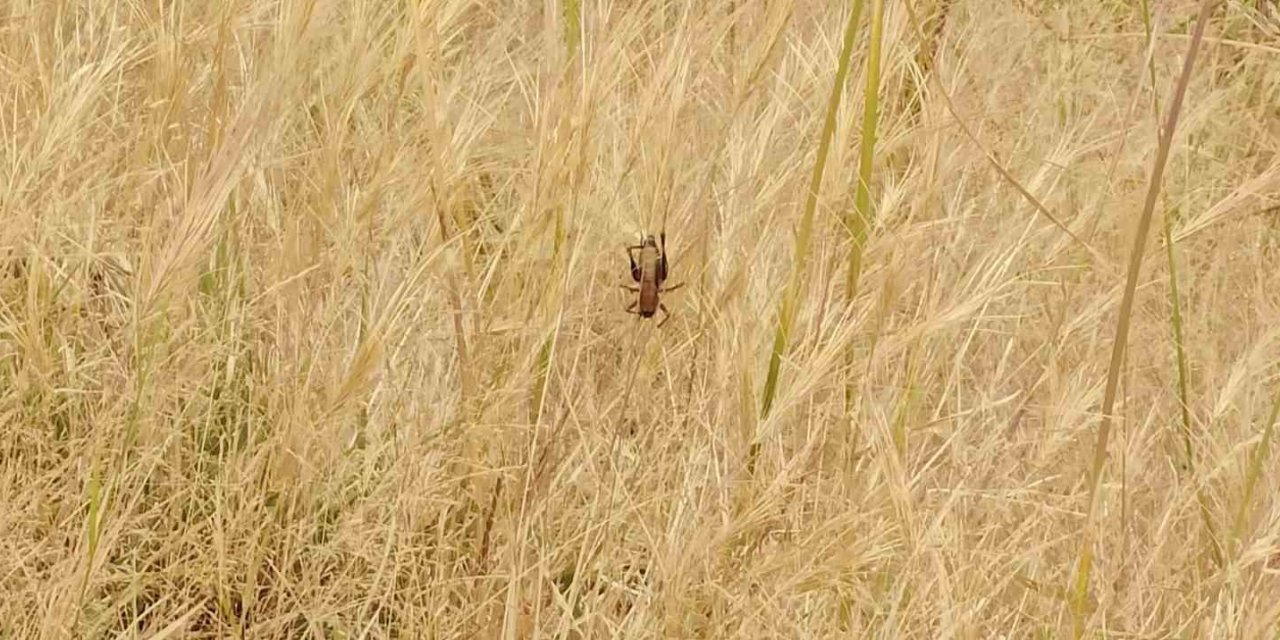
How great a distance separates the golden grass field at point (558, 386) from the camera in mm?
1258

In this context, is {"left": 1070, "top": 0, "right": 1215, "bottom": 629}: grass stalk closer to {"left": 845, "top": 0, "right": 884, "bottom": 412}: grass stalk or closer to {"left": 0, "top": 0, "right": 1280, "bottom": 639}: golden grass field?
{"left": 0, "top": 0, "right": 1280, "bottom": 639}: golden grass field

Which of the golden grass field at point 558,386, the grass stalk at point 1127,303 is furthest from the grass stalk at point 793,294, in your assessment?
the grass stalk at point 1127,303

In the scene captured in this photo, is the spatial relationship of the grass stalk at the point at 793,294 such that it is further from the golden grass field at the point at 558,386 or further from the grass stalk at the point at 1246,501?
the grass stalk at the point at 1246,501

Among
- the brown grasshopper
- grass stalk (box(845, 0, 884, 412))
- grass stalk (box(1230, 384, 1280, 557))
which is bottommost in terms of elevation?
grass stalk (box(1230, 384, 1280, 557))

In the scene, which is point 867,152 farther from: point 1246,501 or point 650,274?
point 1246,501

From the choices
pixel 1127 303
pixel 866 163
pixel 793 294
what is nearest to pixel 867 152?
pixel 866 163

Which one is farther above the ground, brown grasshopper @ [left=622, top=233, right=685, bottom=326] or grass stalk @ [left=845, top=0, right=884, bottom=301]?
grass stalk @ [left=845, top=0, right=884, bottom=301]

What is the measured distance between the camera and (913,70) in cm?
179

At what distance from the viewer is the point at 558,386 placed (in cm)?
145

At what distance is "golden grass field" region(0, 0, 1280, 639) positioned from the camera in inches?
49.5

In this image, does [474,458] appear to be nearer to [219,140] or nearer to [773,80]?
[219,140]

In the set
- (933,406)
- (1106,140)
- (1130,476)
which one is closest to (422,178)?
(933,406)

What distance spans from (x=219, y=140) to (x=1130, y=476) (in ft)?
2.92

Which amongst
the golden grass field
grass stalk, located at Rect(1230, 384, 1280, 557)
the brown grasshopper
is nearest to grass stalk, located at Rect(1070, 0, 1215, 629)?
the golden grass field
